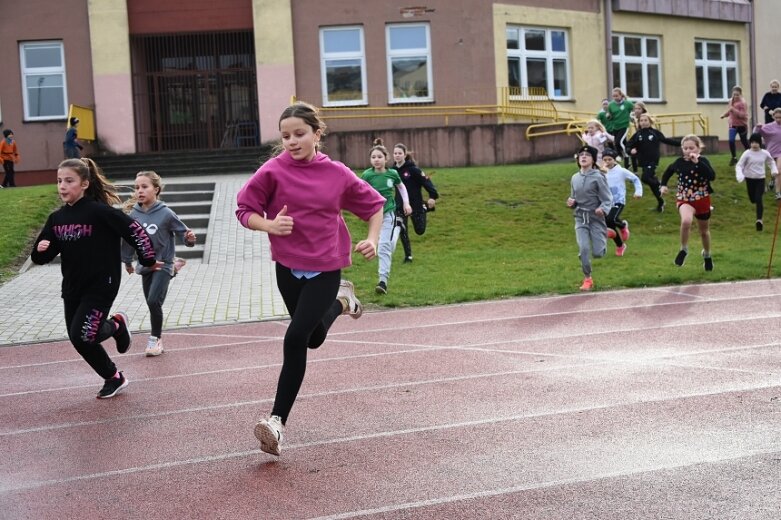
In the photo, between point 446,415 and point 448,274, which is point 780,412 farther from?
point 448,274

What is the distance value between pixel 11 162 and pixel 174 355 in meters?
18.8

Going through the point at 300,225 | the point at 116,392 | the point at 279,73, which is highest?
the point at 279,73

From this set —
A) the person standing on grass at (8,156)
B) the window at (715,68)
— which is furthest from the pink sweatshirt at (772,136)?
the person standing on grass at (8,156)

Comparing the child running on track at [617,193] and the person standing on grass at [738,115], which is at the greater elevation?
the person standing on grass at [738,115]

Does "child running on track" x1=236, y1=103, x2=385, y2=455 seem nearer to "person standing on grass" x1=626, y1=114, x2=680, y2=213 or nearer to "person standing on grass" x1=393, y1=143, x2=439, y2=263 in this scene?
"person standing on grass" x1=393, y1=143, x2=439, y2=263

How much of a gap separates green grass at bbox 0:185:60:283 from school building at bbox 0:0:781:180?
6.27 metres

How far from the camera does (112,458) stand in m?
5.98

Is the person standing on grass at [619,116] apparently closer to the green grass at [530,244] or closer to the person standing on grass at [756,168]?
the green grass at [530,244]

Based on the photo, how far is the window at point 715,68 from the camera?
117ft

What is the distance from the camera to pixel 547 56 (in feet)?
103

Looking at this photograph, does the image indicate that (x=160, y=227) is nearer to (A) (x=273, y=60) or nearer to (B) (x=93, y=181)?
(B) (x=93, y=181)

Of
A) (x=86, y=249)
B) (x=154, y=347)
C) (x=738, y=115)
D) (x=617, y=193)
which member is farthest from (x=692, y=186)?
(x=738, y=115)

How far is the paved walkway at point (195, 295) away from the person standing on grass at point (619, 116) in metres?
9.77

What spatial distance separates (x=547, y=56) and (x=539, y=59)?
0.31 m
